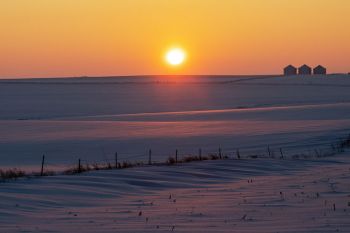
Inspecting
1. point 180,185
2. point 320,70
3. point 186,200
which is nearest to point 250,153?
point 180,185

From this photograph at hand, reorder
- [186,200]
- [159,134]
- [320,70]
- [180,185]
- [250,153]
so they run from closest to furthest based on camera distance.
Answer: [186,200] → [180,185] → [250,153] → [159,134] → [320,70]

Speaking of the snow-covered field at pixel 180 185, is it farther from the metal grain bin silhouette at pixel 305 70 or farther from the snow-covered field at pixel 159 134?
the metal grain bin silhouette at pixel 305 70

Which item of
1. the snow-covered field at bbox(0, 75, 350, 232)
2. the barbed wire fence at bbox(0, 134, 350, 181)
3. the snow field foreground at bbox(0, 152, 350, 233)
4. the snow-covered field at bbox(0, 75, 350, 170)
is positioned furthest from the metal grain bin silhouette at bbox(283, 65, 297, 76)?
the snow field foreground at bbox(0, 152, 350, 233)

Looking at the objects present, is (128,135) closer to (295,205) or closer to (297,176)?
(297,176)

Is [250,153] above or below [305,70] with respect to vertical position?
below

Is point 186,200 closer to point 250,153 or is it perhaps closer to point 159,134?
point 250,153

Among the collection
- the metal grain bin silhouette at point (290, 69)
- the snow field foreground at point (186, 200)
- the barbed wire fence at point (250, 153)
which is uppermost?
the metal grain bin silhouette at point (290, 69)

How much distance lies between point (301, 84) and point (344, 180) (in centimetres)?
11055

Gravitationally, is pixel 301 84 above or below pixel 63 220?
above

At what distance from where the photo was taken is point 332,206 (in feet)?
42.9

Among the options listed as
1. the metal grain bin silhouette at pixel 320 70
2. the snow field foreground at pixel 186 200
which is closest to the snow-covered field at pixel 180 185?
the snow field foreground at pixel 186 200

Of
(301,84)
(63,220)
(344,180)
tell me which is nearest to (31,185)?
(63,220)

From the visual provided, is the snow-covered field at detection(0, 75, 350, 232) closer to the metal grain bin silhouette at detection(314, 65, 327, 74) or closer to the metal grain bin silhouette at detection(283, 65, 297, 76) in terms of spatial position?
the metal grain bin silhouette at detection(314, 65, 327, 74)

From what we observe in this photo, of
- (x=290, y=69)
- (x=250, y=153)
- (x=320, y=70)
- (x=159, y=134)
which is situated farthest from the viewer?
(x=290, y=69)
